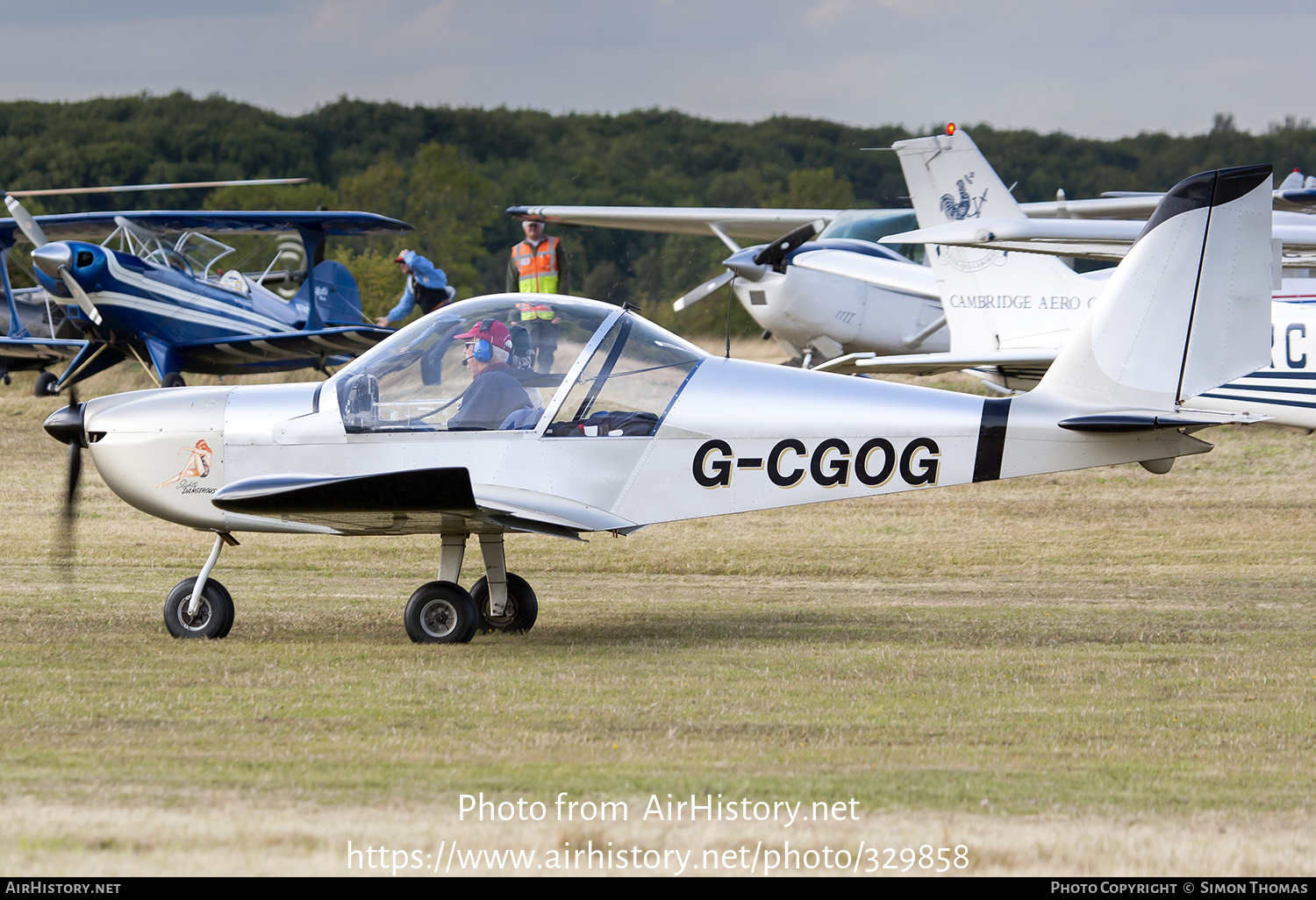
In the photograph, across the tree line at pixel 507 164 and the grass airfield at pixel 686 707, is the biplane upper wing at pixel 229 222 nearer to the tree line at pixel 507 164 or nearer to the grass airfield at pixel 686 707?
the grass airfield at pixel 686 707

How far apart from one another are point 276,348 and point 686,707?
16.7 m

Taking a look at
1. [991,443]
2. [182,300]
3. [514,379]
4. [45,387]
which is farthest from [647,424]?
[45,387]

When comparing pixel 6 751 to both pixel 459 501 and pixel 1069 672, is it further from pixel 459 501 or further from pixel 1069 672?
pixel 1069 672

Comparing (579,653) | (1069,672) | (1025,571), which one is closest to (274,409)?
(579,653)

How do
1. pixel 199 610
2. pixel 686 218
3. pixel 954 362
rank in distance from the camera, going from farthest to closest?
pixel 686 218, pixel 954 362, pixel 199 610

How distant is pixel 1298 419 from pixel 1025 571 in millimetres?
3041

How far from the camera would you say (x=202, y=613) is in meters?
8.05

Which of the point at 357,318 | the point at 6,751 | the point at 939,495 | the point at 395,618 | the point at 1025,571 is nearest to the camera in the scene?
the point at 6,751

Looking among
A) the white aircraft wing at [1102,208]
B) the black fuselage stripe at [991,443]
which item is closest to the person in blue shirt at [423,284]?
the white aircraft wing at [1102,208]

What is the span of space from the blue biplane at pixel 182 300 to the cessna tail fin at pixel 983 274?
838 centimetres

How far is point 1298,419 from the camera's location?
41.0 ft

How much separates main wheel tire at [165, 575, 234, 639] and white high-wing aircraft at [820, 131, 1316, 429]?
21.9 feet

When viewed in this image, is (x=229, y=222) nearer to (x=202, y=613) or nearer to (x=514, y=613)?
(x=202, y=613)

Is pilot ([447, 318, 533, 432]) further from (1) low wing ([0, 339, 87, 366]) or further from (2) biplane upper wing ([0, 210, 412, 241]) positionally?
(1) low wing ([0, 339, 87, 366])
